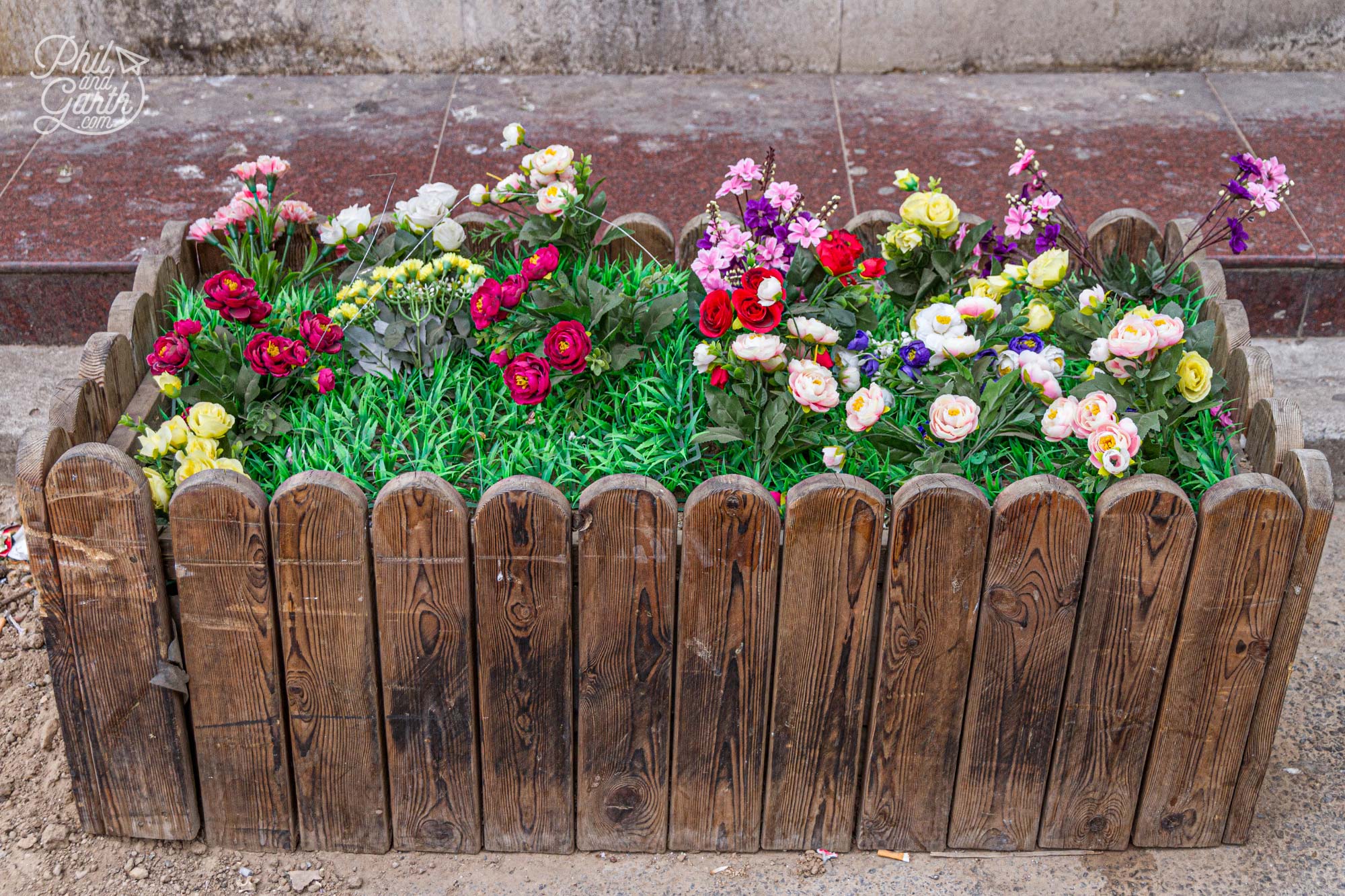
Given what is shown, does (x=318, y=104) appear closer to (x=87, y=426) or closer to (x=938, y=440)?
(x=87, y=426)

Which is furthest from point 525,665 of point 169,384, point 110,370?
point 110,370

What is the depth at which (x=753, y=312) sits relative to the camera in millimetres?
2012

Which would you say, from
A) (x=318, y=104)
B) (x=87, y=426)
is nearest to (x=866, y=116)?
(x=318, y=104)

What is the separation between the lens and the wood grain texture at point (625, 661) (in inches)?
74.2

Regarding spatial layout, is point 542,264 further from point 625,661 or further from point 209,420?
point 625,661

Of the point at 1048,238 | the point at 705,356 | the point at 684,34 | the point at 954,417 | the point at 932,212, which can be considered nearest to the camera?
the point at 954,417

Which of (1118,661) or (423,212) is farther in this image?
(423,212)

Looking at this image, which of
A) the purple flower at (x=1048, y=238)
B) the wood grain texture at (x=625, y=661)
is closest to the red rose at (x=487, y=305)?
the wood grain texture at (x=625, y=661)

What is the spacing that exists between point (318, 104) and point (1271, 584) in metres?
3.69

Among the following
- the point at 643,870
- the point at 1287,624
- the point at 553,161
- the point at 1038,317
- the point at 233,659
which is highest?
the point at 553,161

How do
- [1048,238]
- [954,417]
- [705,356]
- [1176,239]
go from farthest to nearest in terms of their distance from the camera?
[1176,239], [1048,238], [705,356], [954,417]

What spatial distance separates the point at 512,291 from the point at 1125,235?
1.34 metres

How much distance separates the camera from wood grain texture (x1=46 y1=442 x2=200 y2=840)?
1.89 m

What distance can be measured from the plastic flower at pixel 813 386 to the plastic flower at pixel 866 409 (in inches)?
1.3
